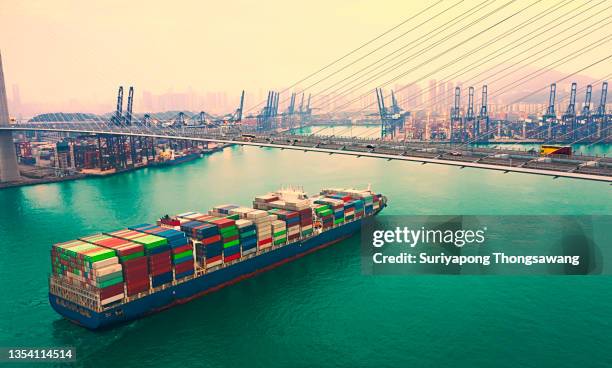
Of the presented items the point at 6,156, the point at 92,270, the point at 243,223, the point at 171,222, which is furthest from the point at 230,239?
the point at 6,156

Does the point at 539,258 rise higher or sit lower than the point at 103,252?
lower

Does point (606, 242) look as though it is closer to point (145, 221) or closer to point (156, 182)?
point (145, 221)

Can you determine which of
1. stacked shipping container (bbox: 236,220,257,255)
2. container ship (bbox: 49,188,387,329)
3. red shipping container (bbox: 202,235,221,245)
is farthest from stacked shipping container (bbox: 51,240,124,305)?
stacked shipping container (bbox: 236,220,257,255)


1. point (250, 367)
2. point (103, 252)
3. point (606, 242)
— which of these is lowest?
point (250, 367)

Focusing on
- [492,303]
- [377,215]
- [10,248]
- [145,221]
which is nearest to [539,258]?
[492,303]

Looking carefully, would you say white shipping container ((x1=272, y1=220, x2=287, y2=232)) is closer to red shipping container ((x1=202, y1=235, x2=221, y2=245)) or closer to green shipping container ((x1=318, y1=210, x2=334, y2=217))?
green shipping container ((x1=318, y1=210, x2=334, y2=217))

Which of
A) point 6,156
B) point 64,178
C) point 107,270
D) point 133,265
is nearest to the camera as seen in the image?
point 107,270

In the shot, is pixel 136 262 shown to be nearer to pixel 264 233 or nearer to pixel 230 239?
pixel 230 239
